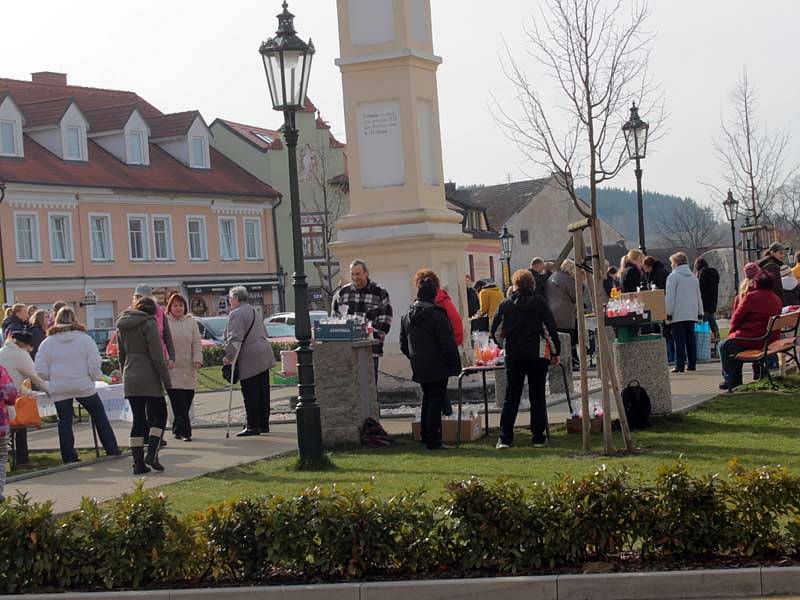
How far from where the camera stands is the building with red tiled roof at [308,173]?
220 ft

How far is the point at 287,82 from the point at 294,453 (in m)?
4.03

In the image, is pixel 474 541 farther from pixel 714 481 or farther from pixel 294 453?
pixel 294 453

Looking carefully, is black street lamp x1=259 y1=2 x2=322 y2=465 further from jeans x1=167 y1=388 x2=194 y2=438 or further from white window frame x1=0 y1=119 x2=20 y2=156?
white window frame x1=0 y1=119 x2=20 y2=156

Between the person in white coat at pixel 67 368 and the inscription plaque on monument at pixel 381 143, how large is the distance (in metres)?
5.80

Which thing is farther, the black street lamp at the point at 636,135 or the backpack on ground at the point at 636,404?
the black street lamp at the point at 636,135

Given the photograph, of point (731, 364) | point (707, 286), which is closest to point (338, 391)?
point (731, 364)

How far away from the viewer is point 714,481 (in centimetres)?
803

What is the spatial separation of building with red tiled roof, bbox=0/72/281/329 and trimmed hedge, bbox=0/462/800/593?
43384mm

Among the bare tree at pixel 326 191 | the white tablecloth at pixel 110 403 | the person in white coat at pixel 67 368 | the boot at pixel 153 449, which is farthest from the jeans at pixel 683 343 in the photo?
the bare tree at pixel 326 191

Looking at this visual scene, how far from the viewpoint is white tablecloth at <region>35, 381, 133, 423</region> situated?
17.0m

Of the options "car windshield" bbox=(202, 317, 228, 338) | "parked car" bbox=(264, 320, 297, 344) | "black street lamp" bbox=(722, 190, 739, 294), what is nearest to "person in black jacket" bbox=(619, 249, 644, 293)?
"parked car" bbox=(264, 320, 297, 344)

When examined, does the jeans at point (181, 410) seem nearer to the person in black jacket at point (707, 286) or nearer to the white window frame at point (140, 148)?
the person in black jacket at point (707, 286)

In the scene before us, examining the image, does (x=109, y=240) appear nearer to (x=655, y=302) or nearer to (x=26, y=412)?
(x=655, y=302)

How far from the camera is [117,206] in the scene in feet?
183
